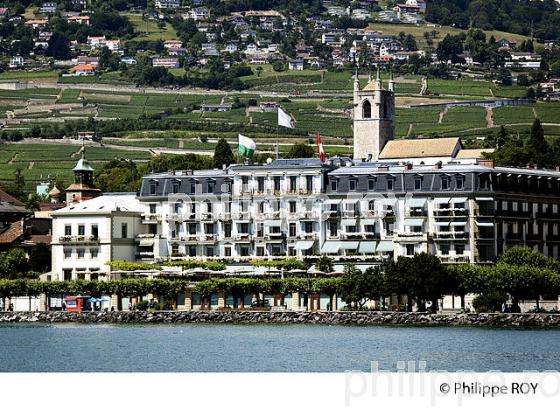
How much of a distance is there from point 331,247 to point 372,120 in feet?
116

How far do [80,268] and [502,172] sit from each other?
29062mm

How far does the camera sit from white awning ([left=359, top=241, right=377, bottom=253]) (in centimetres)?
11269

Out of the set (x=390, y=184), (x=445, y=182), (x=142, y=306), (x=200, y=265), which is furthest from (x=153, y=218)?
(x=445, y=182)

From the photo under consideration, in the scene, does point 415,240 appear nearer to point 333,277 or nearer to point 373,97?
point 333,277

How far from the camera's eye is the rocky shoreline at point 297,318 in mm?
96688

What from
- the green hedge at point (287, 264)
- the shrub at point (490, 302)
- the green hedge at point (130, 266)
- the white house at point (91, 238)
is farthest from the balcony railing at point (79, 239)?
the shrub at point (490, 302)

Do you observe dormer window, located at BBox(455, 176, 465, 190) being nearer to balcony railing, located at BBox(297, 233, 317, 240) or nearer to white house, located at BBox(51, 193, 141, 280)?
balcony railing, located at BBox(297, 233, 317, 240)

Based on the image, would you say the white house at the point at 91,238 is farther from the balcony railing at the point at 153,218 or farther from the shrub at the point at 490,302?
the shrub at the point at 490,302

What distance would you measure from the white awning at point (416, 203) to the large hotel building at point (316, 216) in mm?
64

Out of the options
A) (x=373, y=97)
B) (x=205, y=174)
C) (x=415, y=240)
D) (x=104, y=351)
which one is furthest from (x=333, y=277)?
(x=373, y=97)

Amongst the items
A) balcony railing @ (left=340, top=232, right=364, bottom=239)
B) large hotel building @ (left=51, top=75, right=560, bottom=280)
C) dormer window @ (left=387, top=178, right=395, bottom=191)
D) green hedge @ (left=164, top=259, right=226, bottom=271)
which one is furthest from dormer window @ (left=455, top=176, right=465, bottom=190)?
green hedge @ (left=164, top=259, right=226, bottom=271)

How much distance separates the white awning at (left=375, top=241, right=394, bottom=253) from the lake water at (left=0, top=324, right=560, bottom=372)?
52.7 ft

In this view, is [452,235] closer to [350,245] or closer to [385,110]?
[350,245]

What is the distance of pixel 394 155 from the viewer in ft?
465
